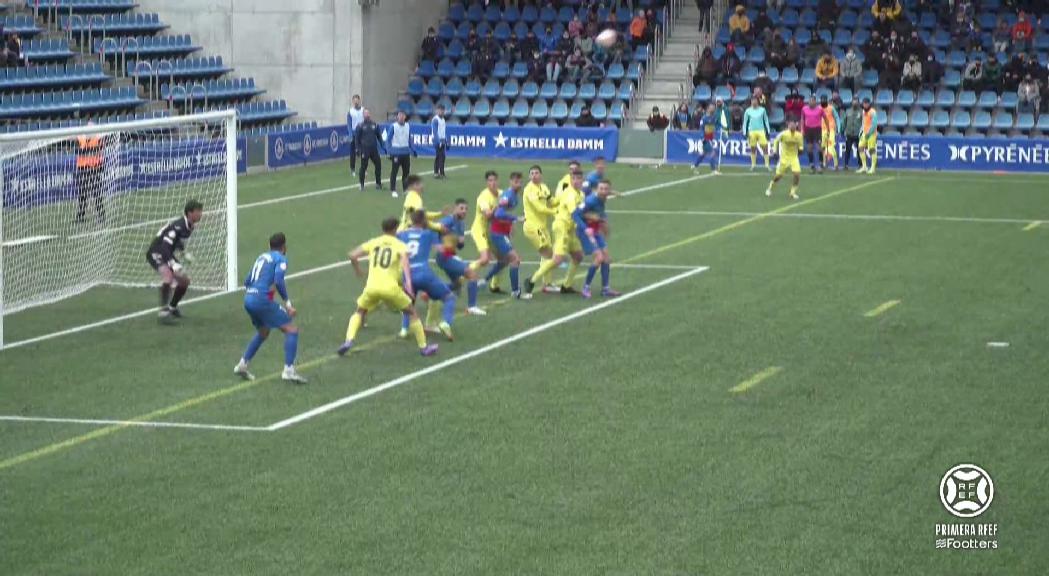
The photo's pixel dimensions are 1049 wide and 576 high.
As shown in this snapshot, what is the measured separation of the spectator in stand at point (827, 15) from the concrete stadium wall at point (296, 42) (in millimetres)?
13143

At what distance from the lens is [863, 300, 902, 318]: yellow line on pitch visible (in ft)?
78.0

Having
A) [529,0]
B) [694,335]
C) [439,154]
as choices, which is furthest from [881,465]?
[529,0]

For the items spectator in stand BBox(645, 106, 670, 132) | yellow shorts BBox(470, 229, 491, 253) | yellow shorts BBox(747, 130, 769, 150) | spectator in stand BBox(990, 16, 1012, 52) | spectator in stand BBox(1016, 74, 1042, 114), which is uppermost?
spectator in stand BBox(990, 16, 1012, 52)

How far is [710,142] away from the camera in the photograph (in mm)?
46344

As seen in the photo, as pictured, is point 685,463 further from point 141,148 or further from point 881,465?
point 141,148

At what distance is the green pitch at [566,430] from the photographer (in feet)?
42.8

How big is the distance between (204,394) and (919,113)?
34.8 m

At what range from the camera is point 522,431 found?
16859 mm

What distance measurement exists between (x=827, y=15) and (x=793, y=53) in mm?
2391

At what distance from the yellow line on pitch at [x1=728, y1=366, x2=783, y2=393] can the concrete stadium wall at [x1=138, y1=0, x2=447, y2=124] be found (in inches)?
1318

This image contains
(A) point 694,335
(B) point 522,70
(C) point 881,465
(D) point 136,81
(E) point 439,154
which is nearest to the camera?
(C) point 881,465

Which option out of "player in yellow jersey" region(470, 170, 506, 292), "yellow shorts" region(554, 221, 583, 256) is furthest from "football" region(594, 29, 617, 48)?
"player in yellow jersey" region(470, 170, 506, 292)

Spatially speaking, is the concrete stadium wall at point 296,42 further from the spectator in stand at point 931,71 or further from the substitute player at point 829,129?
the spectator in stand at point 931,71

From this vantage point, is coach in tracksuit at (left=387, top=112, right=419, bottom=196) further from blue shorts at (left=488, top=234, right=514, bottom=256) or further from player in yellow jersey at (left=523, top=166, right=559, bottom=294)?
blue shorts at (left=488, top=234, right=514, bottom=256)
